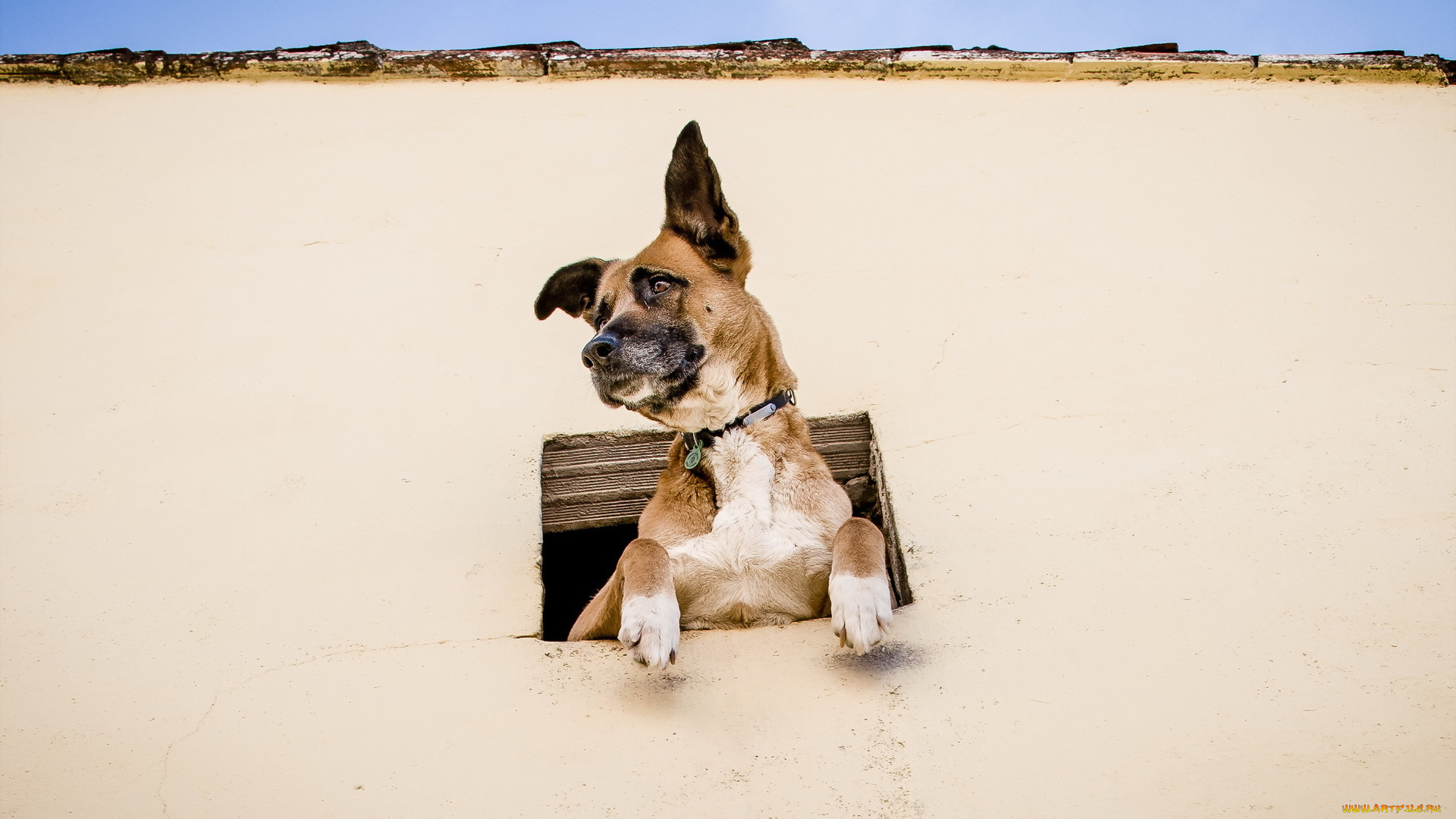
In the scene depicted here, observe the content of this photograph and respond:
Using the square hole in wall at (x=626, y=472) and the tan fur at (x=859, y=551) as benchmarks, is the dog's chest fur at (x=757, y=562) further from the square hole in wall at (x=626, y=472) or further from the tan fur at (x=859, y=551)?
the square hole in wall at (x=626, y=472)

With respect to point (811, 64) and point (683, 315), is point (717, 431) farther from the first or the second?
point (811, 64)

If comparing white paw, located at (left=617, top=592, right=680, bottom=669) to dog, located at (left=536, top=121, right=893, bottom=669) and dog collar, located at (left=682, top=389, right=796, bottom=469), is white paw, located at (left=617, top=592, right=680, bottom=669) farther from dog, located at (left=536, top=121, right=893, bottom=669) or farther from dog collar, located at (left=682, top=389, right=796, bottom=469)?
dog collar, located at (left=682, top=389, right=796, bottom=469)

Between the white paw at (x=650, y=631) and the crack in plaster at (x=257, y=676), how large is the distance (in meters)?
0.60

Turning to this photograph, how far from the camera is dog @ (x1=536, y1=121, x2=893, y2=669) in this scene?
9.06ft

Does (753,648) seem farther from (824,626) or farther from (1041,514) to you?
(1041,514)

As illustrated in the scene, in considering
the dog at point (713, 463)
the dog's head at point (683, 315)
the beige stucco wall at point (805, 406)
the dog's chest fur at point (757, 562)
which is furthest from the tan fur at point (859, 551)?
the dog's head at point (683, 315)

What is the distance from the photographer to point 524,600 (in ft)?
10.4

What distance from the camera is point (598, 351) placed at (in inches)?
115

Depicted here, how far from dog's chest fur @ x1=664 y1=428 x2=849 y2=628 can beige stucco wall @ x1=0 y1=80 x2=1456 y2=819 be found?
0.10m

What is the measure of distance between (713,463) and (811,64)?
3.13 m

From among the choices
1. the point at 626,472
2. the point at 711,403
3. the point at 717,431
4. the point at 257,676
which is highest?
the point at 711,403

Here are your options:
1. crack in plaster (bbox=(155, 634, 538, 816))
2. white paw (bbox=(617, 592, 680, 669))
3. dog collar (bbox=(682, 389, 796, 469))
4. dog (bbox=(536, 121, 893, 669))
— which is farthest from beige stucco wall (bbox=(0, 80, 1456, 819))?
dog collar (bbox=(682, 389, 796, 469))

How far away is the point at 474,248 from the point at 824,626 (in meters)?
2.59

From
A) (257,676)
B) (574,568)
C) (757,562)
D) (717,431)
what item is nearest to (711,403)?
(717,431)
